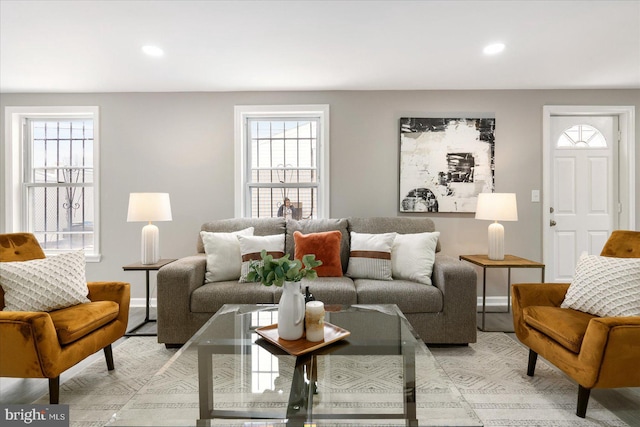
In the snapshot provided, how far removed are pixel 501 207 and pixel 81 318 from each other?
3.23m

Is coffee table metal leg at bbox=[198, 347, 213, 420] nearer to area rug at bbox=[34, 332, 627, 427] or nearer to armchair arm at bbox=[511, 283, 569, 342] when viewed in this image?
area rug at bbox=[34, 332, 627, 427]

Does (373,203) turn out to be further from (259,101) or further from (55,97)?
(55,97)

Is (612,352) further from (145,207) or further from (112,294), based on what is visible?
(145,207)

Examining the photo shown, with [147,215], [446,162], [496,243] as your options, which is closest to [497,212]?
[496,243]

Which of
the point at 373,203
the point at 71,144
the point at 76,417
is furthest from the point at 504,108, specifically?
the point at 71,144

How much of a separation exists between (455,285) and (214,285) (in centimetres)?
181

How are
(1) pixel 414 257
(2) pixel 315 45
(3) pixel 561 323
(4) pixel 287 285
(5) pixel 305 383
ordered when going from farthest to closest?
(1) pixel 414 257 < (2) pixel 315 45 < (3) pixel 561 323 < (4) pixel 287 285 < (5) pixel 305 383

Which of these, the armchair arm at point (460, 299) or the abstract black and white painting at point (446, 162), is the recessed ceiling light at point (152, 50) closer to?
the abstract black and white painting at point (446, 162)

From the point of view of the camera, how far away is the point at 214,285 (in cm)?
259

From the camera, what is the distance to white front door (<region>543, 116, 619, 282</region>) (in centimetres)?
357

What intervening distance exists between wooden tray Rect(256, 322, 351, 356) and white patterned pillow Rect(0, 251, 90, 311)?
4.14ft

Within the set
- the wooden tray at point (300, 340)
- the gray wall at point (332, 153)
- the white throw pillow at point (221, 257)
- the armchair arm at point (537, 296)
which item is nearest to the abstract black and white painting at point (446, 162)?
the gray wall at point (332, 153)

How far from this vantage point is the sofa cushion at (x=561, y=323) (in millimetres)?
1709

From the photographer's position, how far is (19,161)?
3689 millimetres
